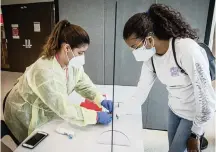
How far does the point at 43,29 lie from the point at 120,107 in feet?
2.15

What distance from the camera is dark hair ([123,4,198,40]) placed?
0.69m

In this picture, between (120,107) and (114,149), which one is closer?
(114,149)

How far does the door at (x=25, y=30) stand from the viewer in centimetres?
103

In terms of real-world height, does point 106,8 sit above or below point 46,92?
above

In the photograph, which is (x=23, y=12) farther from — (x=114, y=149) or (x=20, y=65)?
(x=114, y=149)

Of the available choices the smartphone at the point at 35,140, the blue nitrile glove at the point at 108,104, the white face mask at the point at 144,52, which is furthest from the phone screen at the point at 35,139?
the white face mask at the point at 144,52

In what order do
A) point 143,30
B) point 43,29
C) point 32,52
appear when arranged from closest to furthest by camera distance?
point 143,30 < point 43,29 < point 32,52

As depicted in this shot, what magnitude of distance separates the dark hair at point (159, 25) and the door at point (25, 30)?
533mm

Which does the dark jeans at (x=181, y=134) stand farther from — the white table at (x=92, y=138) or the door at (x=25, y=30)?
the door at (x=25, y=30)

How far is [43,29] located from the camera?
1006 millimetres

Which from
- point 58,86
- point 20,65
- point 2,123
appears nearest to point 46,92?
point 58,86

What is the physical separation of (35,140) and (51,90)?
8.9 inches

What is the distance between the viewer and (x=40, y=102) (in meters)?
0.85

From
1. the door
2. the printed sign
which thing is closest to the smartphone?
the door
